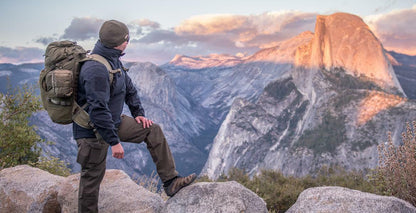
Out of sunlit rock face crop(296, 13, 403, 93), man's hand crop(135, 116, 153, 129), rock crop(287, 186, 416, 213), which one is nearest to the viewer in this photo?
rock crop(287, 186, 416, 213)

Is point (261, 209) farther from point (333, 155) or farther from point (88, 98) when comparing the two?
point (333, 155)

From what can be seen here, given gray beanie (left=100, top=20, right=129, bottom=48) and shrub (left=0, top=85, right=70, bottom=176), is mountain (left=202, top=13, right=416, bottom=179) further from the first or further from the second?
gray beanie (left=100, top=20, right=129, bottom=48)

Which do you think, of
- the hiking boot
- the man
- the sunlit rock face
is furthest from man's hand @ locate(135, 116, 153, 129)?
the sunlit rock face

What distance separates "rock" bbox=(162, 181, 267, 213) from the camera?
5312mm

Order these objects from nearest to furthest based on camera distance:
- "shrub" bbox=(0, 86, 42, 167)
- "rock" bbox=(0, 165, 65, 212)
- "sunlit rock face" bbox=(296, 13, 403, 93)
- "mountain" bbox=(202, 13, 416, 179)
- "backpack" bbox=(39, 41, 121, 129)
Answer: "backpack" bbox=(39, 41, 121, 129)
"rock" bbox=(0, 165, 65, 212)
"shrub" bbox=(0, 86, 42, 167)
"mountain" bbox=(202, 13, 416, 179)
"sunlit rock face" bbox=(296, 13, 403, 93)

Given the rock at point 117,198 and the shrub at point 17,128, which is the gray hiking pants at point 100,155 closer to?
the rock at point 117,198

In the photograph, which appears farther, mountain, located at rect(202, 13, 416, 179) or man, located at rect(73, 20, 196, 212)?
mountain, located at rect(202, 13, 416, 179)

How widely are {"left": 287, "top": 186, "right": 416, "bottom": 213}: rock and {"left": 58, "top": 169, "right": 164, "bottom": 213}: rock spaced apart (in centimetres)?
255

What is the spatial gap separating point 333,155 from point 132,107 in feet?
308

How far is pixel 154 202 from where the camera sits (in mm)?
6133

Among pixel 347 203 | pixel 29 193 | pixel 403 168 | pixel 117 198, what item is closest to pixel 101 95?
pixel 117 198

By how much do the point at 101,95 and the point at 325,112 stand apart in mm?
109323

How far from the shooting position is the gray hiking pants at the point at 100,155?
16.0 ft

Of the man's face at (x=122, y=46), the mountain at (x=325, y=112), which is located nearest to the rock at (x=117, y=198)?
the man's face at (x=122, y=46)
